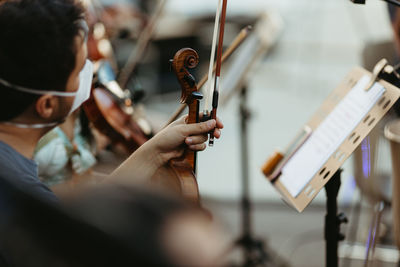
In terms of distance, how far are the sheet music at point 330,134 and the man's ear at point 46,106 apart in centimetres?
68

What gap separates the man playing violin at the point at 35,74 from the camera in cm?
90

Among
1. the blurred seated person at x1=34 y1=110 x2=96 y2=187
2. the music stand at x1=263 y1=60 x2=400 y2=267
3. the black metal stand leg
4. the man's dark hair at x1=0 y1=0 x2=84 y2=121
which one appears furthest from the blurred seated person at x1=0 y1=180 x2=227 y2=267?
the blurred seated person at x1=34 y1=110 x2=96 y2=187

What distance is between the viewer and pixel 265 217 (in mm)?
3037

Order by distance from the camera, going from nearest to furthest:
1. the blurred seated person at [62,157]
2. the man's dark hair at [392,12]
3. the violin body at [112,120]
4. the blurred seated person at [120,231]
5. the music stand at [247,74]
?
the blurred seated person at [120,231], the blurred seated person at [62,157], the violin body at [112,120], the man's dark hair at [392,12], the music stand at [247,74]

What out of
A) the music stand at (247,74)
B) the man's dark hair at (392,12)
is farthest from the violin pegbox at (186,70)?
the man's dark hair at (392,12)

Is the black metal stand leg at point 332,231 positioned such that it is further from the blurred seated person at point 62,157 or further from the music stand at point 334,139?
the blurred seated person at point 62,157

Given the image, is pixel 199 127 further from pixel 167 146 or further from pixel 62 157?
pixel 62 157

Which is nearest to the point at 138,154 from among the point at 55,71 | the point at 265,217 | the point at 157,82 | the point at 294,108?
the point at 55,71

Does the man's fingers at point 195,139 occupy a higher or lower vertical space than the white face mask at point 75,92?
lower

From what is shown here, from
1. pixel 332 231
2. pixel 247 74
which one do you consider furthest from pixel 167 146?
pixel 247 74

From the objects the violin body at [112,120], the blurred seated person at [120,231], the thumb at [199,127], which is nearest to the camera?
the blurred seated person at [120,231]

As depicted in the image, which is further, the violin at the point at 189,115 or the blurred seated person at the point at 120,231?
the violin at the point at 189,115

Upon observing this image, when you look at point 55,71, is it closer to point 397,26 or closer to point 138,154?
point 138,154

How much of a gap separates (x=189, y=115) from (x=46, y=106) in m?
0.33
